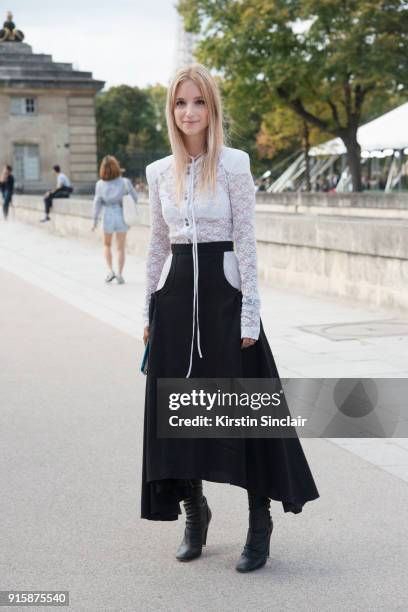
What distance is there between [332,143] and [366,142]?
32.6 feet

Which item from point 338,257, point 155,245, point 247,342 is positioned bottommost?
point 338,257

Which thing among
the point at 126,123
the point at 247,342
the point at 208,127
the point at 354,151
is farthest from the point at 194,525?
the point at 126,123

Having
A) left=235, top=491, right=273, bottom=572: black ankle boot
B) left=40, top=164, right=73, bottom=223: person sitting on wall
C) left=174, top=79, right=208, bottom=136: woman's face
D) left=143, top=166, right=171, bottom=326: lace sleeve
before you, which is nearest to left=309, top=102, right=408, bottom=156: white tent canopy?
left=40, top=164, right=73, bottom=223: person sitting on wall

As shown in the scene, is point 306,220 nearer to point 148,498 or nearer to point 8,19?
point 148,498

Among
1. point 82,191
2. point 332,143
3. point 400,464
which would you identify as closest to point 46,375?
point 400,464

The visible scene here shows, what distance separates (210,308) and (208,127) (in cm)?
73

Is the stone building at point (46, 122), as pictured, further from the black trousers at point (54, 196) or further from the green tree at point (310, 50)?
the black trousers at point (54, 196)

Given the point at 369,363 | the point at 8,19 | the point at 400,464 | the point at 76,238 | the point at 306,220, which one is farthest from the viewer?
the point at 8,19

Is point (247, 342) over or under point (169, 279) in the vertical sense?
under

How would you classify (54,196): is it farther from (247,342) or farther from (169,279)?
(247,342)

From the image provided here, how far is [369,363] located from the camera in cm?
884

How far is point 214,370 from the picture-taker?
4570 mm

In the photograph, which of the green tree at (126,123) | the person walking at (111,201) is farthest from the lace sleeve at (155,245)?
the green tree at (126,123)

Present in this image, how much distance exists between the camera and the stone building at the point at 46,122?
58750 millimetres
